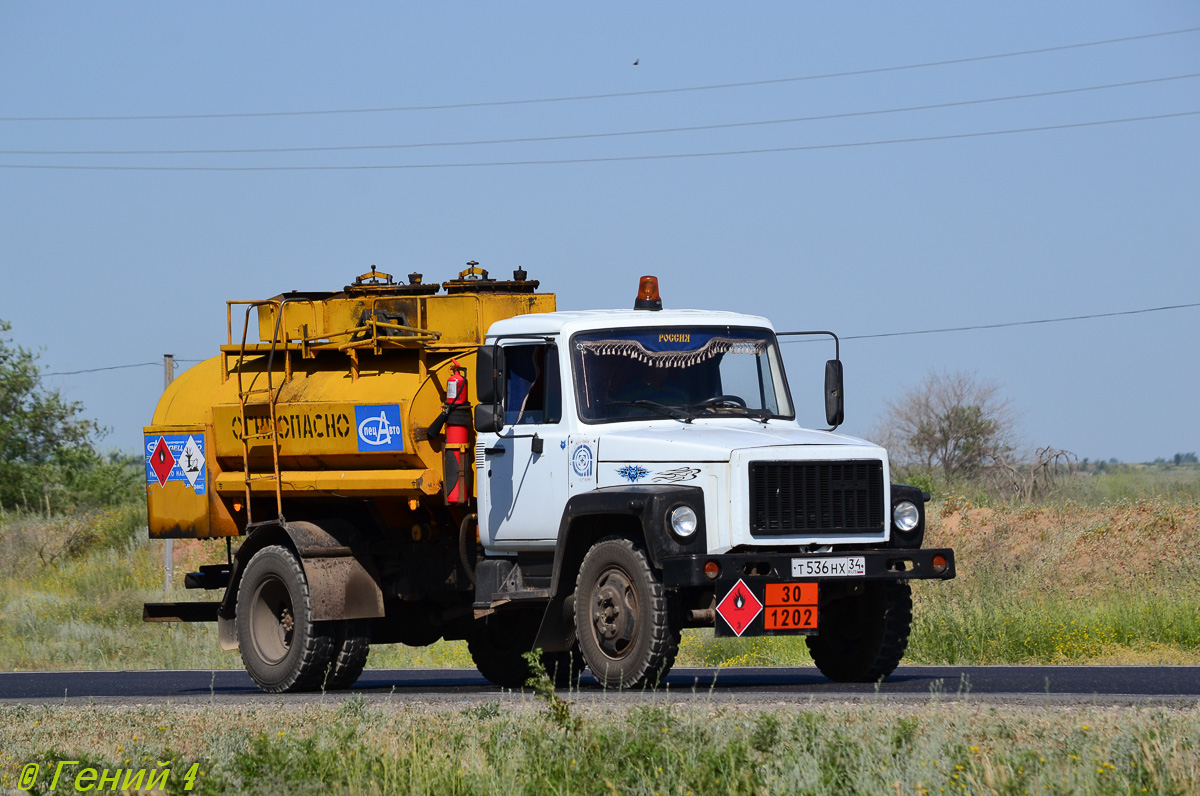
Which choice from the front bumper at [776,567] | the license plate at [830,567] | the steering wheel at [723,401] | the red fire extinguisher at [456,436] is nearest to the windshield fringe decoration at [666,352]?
the steering wheel at [723,401]

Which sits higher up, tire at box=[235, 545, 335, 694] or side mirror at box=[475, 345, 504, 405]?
side mirror at box=[475, 345, 504, 405]

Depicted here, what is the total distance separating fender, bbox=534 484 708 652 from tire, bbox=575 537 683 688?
0.18 metres

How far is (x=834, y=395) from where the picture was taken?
13594 millimetres

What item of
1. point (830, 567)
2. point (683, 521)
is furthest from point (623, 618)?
point (830, 567)

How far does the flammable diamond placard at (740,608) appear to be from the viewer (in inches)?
447

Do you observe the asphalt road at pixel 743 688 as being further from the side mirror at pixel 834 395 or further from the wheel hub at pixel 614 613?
the side mirror at pixel 834 395

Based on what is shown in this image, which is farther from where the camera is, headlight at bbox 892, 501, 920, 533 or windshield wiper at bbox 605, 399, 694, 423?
windshield wiper at bbox 605, 399, 694, 423

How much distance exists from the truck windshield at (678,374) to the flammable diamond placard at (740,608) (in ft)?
5.83

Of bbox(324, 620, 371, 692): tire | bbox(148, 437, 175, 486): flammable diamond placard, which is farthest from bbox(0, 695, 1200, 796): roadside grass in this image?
bbox(148, 437, 175, 486): flammable diamond placard

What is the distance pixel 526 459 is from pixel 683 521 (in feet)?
6.28

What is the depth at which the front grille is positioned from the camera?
11625mm

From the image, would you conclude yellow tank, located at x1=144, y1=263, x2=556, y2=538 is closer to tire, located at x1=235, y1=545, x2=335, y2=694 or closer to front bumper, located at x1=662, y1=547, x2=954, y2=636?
tire, located at x1=235, y1=545, x2=335, y2=694

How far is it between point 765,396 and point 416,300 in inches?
124

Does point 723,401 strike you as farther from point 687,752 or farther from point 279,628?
point 687,752
